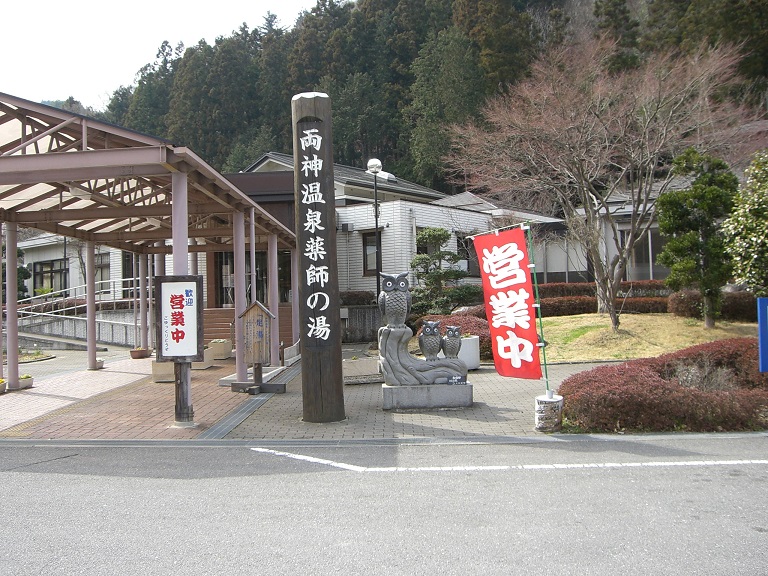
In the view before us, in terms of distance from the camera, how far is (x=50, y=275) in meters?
37.5

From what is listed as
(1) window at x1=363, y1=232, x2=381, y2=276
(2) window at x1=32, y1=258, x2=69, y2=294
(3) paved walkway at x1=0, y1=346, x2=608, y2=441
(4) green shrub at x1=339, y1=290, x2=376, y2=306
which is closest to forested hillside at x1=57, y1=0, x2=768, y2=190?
(1) window at x1=363, y1=232, x2=381, y2=276

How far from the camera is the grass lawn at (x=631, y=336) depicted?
15508mm

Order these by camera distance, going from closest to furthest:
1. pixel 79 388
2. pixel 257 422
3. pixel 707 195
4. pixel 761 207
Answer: pixel 257 422
pixel 761 207
pixel 79 388
pixel 707 195

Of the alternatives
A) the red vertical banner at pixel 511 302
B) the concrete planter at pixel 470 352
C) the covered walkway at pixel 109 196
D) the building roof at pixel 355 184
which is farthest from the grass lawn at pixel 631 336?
the building roof at pixel 355 184

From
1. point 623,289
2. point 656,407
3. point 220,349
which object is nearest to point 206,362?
point 220,349

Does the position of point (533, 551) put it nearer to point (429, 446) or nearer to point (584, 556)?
point (584, 556)

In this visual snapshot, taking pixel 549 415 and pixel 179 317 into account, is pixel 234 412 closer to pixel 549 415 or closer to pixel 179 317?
pixel 179 317

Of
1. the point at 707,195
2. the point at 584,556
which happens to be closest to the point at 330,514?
the point at 584,556

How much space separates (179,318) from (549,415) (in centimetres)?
519

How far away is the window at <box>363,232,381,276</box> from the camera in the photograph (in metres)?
25.1

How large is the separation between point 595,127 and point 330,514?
15.1 meters

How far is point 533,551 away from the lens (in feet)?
14.3

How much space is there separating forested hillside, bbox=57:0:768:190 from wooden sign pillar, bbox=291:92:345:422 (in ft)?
84.6

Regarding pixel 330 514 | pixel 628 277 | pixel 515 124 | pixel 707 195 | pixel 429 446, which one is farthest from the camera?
pixel 628 277
